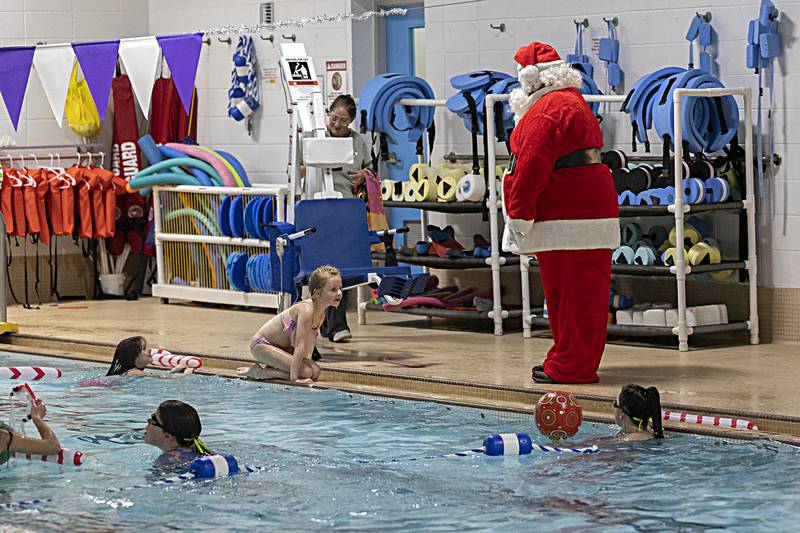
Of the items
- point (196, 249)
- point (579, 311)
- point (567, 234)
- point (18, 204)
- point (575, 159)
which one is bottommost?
point (579, 311)

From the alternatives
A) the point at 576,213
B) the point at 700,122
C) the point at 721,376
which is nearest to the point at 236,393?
the point at 576,213

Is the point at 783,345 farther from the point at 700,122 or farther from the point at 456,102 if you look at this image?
the point at 456,102

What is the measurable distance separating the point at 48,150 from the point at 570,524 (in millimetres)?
8576

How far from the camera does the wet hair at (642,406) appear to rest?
630 centimetres

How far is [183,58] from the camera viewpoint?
1101 centimetres

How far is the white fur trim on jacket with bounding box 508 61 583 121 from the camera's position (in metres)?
7.62

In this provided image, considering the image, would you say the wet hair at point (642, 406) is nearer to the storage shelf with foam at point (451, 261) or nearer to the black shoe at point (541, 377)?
the black shoe at point (541, 377)

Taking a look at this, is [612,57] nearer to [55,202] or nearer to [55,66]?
[55,66]

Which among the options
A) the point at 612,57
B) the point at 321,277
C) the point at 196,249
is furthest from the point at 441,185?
the point at 196,249

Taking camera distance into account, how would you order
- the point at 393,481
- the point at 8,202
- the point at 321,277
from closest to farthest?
the point at 393,481, the point at 321,277, the point at 8,202

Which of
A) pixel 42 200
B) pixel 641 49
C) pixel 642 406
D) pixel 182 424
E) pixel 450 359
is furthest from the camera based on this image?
pixel 42 200

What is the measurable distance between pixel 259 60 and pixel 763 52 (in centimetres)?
480

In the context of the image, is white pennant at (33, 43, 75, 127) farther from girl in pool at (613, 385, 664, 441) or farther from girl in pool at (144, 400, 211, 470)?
girl in pool at (613, 385, 664, 441)

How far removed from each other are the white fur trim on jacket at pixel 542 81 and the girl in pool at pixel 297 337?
1402mm
